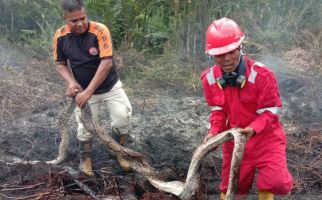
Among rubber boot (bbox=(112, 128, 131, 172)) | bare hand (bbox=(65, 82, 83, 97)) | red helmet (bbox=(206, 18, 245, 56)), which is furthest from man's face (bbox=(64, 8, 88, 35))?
red helmet (bbox=(206, 18, 245, 56))

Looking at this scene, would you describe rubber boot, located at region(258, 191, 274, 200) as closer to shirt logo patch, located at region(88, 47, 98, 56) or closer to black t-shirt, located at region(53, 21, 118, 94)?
black t-shirt, located at region(53, 21, 118, 94)

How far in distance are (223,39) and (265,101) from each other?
0.58m

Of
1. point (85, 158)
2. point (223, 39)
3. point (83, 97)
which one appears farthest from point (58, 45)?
point (223, 39)

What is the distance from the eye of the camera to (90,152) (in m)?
5.01

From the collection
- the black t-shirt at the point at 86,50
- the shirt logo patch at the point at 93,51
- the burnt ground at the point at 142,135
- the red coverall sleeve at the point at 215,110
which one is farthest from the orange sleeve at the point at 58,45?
the red coverall sleeve at the point at 215,110

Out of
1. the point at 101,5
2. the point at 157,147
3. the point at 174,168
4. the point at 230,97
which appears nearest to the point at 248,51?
the point at 101,5

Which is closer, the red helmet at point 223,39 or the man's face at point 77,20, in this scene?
the red helmet at point 223,39

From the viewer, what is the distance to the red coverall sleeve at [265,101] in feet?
Result: 11.6

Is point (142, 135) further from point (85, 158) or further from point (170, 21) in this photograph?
point (170, 21)

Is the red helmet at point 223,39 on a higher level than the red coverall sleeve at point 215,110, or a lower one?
higher

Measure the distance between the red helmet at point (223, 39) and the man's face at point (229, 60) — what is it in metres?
0.05

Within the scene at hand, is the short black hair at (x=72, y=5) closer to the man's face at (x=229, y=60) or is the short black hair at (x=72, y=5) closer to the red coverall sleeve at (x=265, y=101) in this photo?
the man's face at (x=229, y=60)

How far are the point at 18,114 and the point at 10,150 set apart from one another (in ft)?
3.63

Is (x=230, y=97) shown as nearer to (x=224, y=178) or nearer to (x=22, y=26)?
(x=224, y=178)
